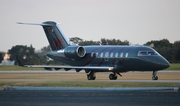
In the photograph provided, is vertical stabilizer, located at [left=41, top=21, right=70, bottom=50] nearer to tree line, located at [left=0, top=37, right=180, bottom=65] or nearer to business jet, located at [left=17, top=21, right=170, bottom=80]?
business jet, located at [left=17, top=21, right=170, bottom=80]

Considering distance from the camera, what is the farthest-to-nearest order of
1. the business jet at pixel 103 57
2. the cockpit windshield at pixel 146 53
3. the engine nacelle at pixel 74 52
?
the engine nacelle at pixel 74 52 → the cockpit windshield at pixel 146 53 → the business jet at pixel 103 57

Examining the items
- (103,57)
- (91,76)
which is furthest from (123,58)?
(91,76)

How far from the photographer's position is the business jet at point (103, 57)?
4012cm

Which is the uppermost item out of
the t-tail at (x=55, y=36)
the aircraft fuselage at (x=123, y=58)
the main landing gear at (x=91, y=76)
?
the t-tail at (x=55, y=36)

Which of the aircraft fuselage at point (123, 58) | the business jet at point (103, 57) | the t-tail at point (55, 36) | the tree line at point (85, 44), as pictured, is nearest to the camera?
the aircraft fuselage at point (123, 58)

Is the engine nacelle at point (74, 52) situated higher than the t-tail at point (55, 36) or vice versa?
the t-tail at point (55, 36)

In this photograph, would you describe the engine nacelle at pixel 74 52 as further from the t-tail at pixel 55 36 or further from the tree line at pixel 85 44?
the tree line at pixel 85 44

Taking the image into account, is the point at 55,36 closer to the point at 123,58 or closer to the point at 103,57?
the point at 103,57

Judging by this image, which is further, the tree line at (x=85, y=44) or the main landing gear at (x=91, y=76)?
the tree line at (x=85, y=44)

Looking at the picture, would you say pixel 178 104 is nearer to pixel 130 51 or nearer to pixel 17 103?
pixel 17 103

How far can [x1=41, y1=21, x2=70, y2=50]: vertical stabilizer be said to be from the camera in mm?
46031

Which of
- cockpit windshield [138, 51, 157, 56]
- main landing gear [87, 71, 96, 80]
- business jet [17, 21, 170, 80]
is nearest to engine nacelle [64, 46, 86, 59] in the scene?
business jet [17, 21, 170, 80]

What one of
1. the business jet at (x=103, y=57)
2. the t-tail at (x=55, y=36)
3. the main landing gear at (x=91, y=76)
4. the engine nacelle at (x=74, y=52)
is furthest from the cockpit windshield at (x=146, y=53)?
the t-tail at (x=55, y=36)

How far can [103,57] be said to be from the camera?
43188 millimetres
